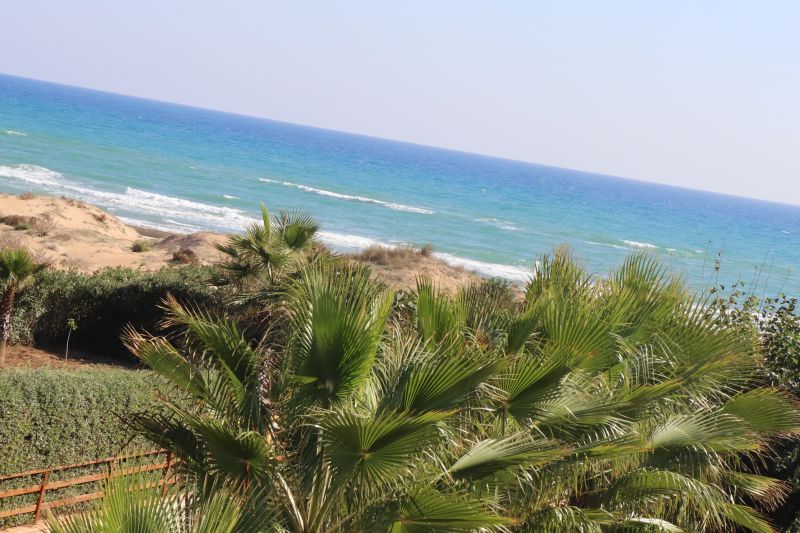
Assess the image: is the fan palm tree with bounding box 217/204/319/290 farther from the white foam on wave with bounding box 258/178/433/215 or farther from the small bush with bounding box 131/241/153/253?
the white foam on wave with bounding box 258/178/433/215

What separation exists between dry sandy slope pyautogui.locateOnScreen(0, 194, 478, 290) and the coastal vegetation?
825 inches

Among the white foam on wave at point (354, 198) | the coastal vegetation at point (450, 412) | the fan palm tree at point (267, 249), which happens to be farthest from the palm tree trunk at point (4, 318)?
the white foam on wave at point (354, 198)

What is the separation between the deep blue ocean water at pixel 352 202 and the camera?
184ft

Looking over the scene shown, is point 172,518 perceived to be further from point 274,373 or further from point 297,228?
point 297,228

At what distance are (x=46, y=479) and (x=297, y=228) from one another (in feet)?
25.5

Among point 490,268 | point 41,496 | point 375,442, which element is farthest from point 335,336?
point 490,268

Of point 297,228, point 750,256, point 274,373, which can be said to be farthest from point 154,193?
point 274,373

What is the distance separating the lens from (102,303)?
63.1 ft

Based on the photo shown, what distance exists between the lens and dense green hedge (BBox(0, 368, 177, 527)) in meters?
10.9

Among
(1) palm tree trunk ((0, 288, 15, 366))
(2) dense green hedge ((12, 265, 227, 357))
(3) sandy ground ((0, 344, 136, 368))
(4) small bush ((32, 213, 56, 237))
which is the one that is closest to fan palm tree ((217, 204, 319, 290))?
(2) dense green hedge ((12, 265, 227, 357))

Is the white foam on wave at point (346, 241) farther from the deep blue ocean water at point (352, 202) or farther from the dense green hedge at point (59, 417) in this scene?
the dense green hedge at point (59, 417)

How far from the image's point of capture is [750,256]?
79.9 m

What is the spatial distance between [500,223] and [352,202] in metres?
13.9

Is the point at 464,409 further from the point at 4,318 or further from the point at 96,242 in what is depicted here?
the point at 96,242
